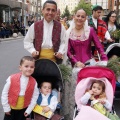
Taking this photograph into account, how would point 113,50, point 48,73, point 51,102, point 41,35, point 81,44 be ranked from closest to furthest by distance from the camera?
point 51,102 → point 48,73 → point 41,35 → point 81,44 → point 113,50

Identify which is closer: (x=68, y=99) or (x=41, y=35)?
(x=41, y=35)

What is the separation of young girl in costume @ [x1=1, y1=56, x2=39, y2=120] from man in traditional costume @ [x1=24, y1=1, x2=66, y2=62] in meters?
0.43

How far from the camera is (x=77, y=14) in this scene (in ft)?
15.1

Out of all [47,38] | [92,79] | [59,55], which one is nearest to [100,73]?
[92,79]

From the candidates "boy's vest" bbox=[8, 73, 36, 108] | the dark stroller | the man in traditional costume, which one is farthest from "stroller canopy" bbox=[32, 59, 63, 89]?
"boy's vest" bbox=[8, 73, 36, 108]

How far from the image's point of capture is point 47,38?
178 inches

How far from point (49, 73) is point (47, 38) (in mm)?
506

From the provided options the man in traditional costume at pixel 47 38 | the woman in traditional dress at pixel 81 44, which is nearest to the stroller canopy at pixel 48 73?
the man in traditional costume at pixel 47 38

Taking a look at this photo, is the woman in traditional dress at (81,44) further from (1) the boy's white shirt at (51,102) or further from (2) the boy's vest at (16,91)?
(2) the boy's vest at (16,91)

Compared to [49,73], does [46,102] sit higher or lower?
lower

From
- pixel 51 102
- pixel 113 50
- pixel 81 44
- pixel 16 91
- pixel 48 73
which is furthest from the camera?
pixel 113 50

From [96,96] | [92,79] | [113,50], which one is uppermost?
[113,50]

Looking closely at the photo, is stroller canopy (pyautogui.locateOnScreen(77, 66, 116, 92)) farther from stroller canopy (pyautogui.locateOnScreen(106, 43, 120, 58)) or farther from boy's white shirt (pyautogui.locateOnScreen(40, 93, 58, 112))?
stroller canopy (pyautogui.locateOnScreen(106, 43, 120, 58))

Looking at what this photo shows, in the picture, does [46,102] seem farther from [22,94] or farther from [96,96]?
[96,96]
